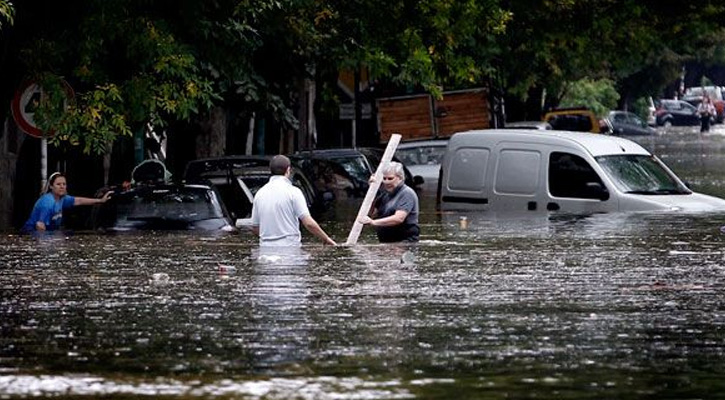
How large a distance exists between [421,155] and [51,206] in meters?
23.2

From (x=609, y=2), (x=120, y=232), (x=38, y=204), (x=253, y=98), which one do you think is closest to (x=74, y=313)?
(x=120, y=232)

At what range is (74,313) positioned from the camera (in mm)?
16672

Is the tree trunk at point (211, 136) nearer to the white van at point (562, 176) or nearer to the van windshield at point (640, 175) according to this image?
the white van at point (562, 176)

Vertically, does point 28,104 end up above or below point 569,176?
above

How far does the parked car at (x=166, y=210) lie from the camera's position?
2581 cm

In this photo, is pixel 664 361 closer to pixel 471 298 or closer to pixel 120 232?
pixel 471 298

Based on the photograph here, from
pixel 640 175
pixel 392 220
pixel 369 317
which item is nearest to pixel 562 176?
pixel 640 175

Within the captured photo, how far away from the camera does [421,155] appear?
50031 millimetres

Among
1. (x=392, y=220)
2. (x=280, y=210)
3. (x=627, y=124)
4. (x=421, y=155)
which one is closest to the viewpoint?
(x=280, y=210)

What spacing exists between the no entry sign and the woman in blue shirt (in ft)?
2.13

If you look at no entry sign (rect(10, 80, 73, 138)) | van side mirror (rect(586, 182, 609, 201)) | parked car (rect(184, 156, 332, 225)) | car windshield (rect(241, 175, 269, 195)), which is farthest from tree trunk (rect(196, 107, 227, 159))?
van side mirror (rect(586, 182, 609, 201))

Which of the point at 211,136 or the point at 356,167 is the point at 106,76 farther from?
the point at 356,167

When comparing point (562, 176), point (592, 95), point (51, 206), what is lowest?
point (51, 206)

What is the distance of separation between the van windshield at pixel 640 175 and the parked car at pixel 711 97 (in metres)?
89.3
